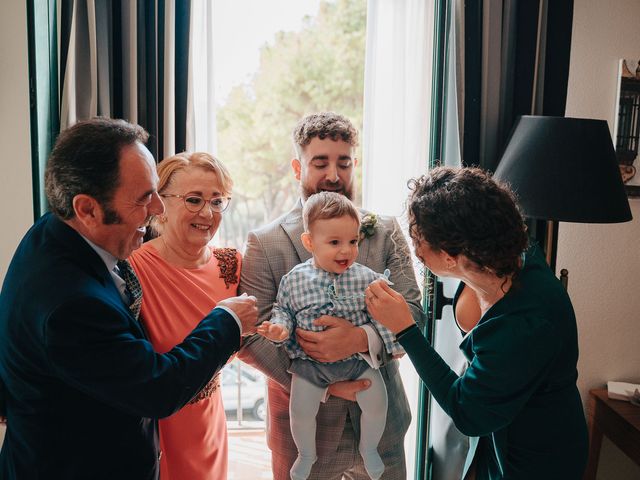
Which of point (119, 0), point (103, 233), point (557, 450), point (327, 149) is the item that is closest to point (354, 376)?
point (557, 450)

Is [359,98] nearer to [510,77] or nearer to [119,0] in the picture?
[510,77]

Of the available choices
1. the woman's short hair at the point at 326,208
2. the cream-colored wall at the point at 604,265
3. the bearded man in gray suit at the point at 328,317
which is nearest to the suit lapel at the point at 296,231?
the bearded man in gray suit at the point at 328,317

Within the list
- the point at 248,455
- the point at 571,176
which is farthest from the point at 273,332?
the point at 248,455

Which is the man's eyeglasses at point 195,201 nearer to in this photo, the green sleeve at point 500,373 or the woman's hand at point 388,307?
Result: the woman's hand at point 388,307

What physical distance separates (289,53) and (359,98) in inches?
25.0

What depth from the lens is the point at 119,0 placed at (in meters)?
2.13

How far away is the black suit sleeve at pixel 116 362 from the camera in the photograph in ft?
3.80

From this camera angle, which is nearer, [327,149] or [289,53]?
[327,149]

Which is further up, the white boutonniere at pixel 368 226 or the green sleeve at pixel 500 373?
the white boutonniere at pixel 368 226

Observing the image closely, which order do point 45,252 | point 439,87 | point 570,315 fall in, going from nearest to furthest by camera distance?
point 45,252
point 570,315
point 439,87

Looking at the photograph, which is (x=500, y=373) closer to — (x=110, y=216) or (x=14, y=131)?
(x=110, y=216)

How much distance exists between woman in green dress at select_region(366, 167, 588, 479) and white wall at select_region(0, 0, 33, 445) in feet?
6.03

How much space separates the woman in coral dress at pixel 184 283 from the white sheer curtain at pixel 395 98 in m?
1.09

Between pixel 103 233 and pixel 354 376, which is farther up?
pixel 103 233
